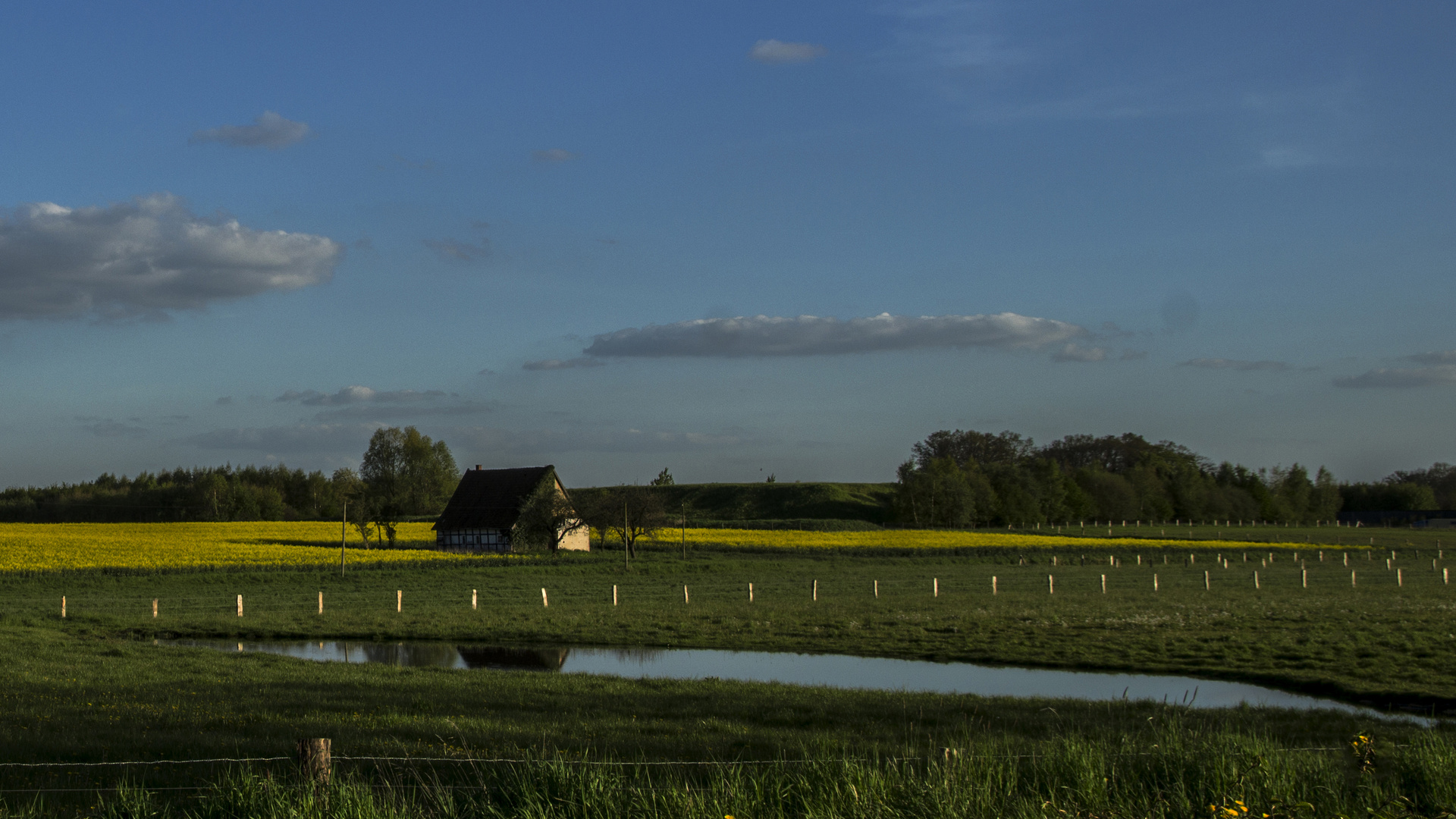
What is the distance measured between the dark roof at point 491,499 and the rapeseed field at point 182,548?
3578mm

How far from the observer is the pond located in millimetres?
19156

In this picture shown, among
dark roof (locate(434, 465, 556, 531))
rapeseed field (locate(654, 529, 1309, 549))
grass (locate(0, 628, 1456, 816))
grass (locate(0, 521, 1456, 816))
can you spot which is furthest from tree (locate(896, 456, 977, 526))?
grass (locate(0, 628, 1456, 816))

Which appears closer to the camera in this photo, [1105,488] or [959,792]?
[959,792]

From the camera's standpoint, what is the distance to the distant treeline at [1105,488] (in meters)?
125

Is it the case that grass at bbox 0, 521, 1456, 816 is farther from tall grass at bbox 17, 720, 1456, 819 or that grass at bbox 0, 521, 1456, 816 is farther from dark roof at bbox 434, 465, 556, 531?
dark roof at bbox 434, 465, 556, 531

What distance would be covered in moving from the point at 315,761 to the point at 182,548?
59.8 meters

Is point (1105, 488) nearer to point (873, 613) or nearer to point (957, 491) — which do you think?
point (957, 491)

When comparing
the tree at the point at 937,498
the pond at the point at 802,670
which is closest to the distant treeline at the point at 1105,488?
the tree at the point at 937,498

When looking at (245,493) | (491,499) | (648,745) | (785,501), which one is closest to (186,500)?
(245,493)

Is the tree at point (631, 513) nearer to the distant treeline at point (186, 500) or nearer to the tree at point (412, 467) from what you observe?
the distant treeline at point (186, 500)

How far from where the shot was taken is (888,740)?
12031 millimetres

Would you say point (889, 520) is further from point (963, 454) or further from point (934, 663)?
point (934, 663)

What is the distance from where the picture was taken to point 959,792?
267 inches

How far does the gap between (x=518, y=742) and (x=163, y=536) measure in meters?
70.4
